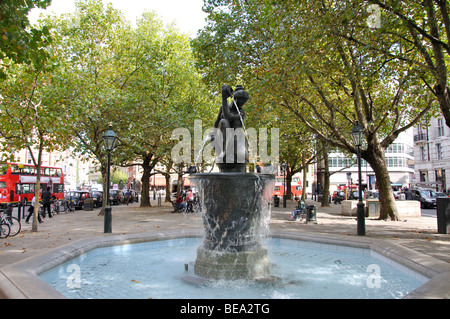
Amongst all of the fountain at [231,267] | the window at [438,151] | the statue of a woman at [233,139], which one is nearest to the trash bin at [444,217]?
the fountain at [231,267]

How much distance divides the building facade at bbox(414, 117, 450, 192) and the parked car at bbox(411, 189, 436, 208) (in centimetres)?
1560

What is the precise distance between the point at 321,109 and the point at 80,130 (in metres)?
15.0

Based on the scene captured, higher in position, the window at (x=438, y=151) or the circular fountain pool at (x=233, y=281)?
the window at (x=438, y=151)

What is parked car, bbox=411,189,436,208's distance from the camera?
29.3 m

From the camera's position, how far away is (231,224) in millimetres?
6215

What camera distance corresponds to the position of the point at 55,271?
6.16 m

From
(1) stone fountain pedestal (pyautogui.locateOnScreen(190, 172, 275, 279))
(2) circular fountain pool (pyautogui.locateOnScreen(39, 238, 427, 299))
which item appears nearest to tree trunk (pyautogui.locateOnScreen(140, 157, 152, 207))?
(2) circular fountain pool (pyautogui.locateOnScreen(39, 238, 427, 299))

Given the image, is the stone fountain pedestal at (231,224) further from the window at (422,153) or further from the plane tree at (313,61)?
the window at (422,153)

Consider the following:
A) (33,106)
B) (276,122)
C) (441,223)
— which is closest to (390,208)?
(441,223)

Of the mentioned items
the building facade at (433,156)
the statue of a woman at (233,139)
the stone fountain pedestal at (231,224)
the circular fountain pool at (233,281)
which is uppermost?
the building facade at (433,156)

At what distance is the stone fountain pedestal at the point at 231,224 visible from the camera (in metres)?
5.92

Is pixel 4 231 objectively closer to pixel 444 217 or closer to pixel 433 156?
pixel 444 217

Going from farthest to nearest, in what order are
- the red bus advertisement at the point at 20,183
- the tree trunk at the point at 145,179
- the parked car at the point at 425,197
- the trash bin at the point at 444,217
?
the parked car at the point at 425,197
the tree trunk at the point at 145,179
the red bus advertisement at the point at 20,183
the trash bin at the point at 444,217
